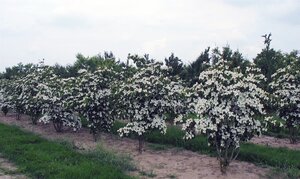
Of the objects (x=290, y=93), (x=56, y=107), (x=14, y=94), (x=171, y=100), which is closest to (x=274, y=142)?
(x=290, y=93)

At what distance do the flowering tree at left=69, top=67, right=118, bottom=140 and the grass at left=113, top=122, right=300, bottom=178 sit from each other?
201 cm

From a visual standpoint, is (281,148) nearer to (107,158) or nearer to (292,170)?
(292,170)

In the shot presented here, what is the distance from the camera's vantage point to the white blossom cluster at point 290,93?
1517 cm

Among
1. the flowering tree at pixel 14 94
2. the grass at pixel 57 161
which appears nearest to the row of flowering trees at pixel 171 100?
the grass at pixel 57 161

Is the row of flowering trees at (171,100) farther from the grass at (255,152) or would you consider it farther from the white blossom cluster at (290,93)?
the grass at (255,152)

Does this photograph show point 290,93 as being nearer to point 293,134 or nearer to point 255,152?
point 293,134

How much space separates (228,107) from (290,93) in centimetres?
592

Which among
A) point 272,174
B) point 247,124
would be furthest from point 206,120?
point 272,174

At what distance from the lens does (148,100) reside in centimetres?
1338

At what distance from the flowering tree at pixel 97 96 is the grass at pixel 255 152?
6.58ft

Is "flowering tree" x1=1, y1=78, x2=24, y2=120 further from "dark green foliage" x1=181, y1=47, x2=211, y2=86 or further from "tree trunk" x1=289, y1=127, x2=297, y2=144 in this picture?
"tree trunk" x1=289, y1=127, x2=297, y2=144

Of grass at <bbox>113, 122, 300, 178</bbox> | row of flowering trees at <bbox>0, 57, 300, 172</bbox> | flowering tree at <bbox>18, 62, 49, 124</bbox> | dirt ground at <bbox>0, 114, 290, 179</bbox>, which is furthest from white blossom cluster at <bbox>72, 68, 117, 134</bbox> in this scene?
flowering tree at <bbox>18, 62, 49, 124</bbox>

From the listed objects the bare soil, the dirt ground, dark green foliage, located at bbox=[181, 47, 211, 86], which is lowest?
the dirt ground

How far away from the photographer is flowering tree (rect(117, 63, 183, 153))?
13133 millimetres
